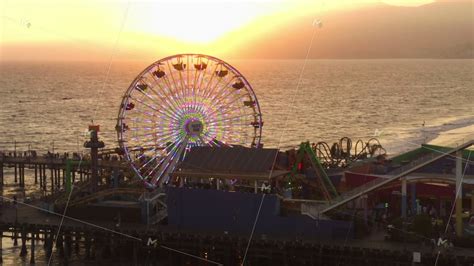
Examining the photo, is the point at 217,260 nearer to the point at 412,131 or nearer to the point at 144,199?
the point at 144,199

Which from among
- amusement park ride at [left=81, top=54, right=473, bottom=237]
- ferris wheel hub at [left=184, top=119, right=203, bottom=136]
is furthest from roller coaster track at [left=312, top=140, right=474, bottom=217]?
ferris wheel hub at [left=184, top=119, right=203, bottom=136]

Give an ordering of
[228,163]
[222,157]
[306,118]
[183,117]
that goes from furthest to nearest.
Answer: [306,118]
[183,117]
[222,157]
[228,163]

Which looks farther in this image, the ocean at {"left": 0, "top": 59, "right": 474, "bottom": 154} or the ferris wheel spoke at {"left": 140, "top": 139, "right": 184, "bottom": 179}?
the ocean at {"left": 0, "top": 59, "right": 474, "bottom": 154}

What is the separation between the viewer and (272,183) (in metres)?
56.7

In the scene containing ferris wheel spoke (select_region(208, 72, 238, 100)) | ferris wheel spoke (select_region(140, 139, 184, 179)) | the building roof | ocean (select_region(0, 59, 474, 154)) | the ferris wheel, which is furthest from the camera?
ocean (select_region(0, 59, 474, 154))

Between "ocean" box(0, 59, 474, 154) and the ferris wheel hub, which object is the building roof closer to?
the ferris wheel hub

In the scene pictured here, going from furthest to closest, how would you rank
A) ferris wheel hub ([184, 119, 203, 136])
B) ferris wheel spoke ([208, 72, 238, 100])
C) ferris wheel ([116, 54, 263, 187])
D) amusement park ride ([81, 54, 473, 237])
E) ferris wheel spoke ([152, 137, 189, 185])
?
ferris wheel spoke ([208, 72, 238, 100]) → ferris wheel hub ([184, 119, 203, 136]) → ferris wheel ([116, 54, 263, 187]) → ferris wheel spoke ([152, 137, 189, 185]) → amusement park ride ([81, 54, 473, 237])

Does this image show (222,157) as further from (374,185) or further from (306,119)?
(306,119)

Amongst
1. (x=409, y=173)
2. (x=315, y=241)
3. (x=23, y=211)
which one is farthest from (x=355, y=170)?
(x=23, y=211)

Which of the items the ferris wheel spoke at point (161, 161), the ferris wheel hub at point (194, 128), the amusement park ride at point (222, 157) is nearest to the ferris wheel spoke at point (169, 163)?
the amusement park ride at point (222, 157)

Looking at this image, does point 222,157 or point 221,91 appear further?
point 221,91

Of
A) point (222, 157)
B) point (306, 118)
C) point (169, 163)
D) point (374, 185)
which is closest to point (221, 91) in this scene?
point (169, 163)

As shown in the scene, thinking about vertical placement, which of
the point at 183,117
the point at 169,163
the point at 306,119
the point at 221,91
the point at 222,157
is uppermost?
the point at 221,91

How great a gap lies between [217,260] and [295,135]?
64.2m
